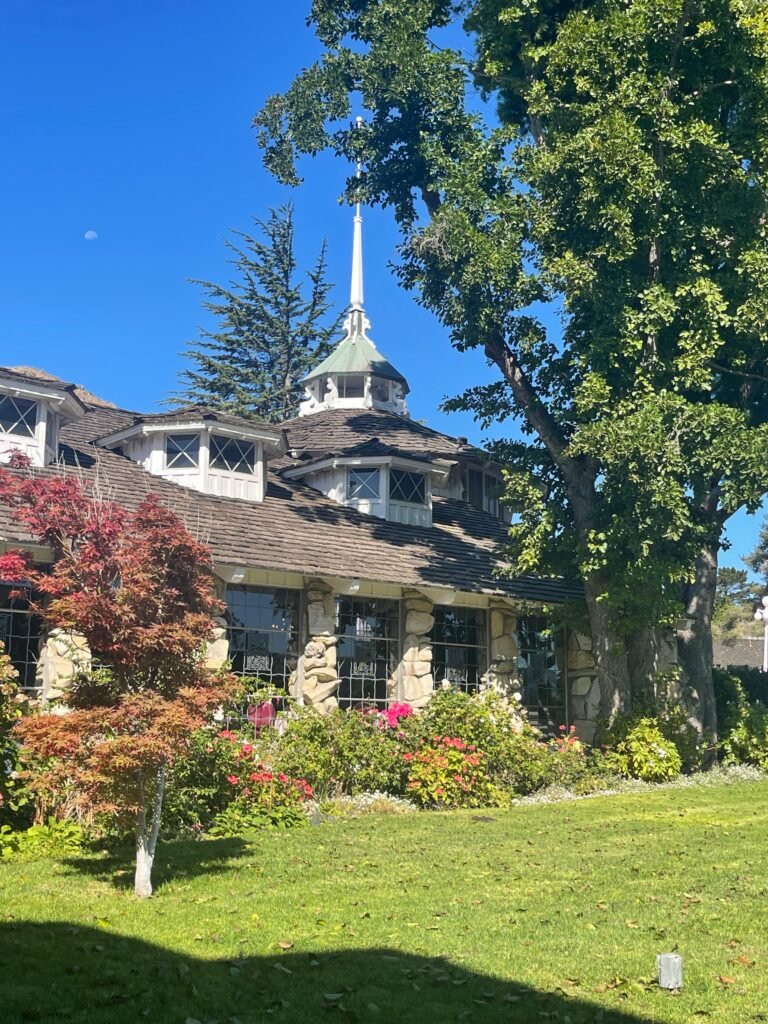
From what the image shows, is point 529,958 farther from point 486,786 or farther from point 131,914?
point 486,786

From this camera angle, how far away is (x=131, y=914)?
26.8ft

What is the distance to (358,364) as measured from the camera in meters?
31.0

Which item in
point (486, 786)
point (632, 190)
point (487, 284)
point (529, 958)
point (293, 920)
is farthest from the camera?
point (487, 284)

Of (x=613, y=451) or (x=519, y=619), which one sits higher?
(x=613, y=451)

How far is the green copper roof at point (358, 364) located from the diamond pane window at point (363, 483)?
7.36 metres

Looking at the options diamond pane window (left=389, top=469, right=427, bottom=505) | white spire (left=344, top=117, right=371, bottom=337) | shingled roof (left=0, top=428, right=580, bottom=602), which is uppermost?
white spire (left=344, top=117, right=371, bottom=337)

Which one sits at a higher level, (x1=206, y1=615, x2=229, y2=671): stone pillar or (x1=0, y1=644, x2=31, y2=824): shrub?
(x1=206, y1=615, x2=229, y2=671): stone pillar

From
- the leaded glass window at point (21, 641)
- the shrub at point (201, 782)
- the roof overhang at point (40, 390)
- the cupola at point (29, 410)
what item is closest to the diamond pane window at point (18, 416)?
the cupola at point (29, 410)

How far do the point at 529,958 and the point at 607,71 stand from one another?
15299 millimetres

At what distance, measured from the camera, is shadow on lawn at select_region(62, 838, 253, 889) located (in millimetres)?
9624

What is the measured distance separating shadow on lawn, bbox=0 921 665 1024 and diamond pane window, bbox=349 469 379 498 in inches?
667

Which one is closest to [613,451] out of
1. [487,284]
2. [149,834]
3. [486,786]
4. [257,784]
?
[487,284]

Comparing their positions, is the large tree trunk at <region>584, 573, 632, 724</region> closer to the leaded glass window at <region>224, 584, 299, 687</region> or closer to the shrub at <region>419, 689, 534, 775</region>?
the shrub at <region>419, 689, 534, 775</region>

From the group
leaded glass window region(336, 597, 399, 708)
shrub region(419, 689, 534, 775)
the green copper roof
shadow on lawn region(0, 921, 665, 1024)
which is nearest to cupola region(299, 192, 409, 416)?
the green copper roof
